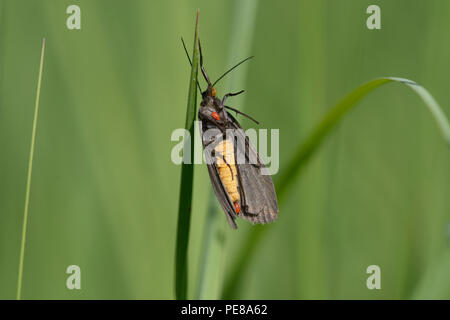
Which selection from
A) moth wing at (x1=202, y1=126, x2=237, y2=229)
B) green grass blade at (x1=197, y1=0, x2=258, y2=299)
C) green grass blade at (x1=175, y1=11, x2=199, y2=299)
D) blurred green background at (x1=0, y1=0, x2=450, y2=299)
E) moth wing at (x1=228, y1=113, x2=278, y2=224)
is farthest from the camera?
blurred green background at (x1=0, y1=0, x2=450, y2=299)

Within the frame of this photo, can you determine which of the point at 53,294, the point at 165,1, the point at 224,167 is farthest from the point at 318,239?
the point at 165,1

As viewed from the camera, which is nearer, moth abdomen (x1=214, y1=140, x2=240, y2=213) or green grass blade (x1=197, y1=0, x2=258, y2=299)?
green grass blade (x1=197, y1=0, x2=258, y2=299)

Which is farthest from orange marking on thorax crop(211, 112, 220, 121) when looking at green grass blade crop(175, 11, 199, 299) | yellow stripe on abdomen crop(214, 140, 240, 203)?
green grass blade crop(175, 11, 199, 299)

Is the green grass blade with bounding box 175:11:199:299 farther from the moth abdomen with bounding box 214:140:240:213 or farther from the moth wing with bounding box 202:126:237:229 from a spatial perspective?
the moth abdomen with bounding box 214:140:240:213

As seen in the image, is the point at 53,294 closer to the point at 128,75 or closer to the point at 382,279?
the point at 128,75

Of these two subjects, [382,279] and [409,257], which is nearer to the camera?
[409,257]

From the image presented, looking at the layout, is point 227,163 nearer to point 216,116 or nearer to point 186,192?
point 216,116
